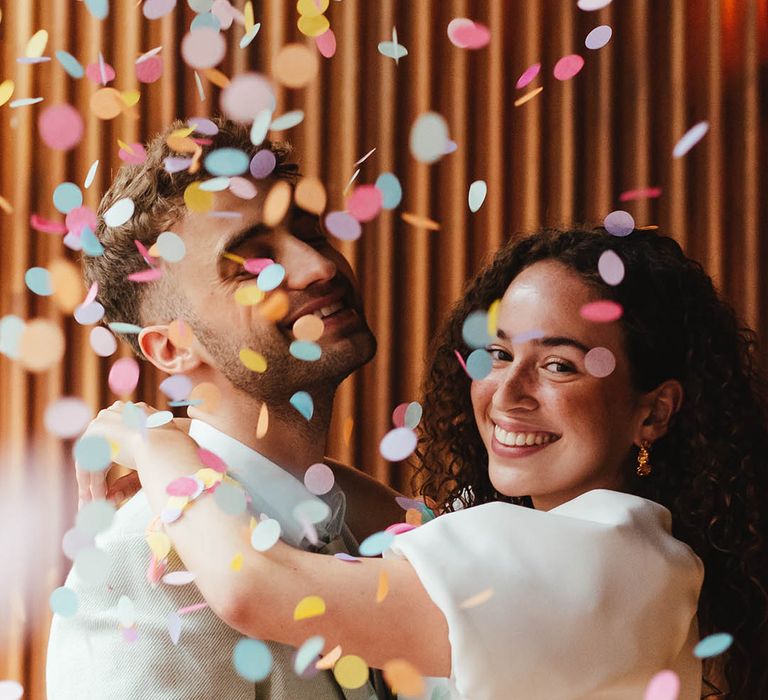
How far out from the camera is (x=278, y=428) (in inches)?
57.5

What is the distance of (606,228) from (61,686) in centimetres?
96

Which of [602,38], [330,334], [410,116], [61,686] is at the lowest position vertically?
[61,686]

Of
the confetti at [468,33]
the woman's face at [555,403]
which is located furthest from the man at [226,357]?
the confetti at [468,33]

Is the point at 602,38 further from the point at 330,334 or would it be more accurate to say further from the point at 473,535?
the point at 473,535

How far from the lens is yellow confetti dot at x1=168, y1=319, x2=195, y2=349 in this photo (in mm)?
1472

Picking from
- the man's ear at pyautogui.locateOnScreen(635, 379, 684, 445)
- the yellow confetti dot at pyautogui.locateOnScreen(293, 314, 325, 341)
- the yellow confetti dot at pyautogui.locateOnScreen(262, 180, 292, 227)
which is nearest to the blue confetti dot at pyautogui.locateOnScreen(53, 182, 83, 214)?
the yellow confetti dot at pyautogui.locateOnScreen(262, 180, 292, 227)

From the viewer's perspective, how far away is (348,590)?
1111 mm

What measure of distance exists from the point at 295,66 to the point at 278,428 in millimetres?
866

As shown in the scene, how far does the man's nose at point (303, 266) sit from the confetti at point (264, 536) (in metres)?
0.38

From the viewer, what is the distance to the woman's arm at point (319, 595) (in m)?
1.10

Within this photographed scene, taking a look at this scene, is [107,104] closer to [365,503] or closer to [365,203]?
[365,203]

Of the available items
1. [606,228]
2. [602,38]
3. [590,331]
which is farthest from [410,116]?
[590,331]

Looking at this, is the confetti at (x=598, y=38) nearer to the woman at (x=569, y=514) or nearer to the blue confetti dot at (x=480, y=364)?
the woman at (x=569, y=514)

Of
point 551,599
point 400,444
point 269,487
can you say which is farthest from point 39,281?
point 551,599
